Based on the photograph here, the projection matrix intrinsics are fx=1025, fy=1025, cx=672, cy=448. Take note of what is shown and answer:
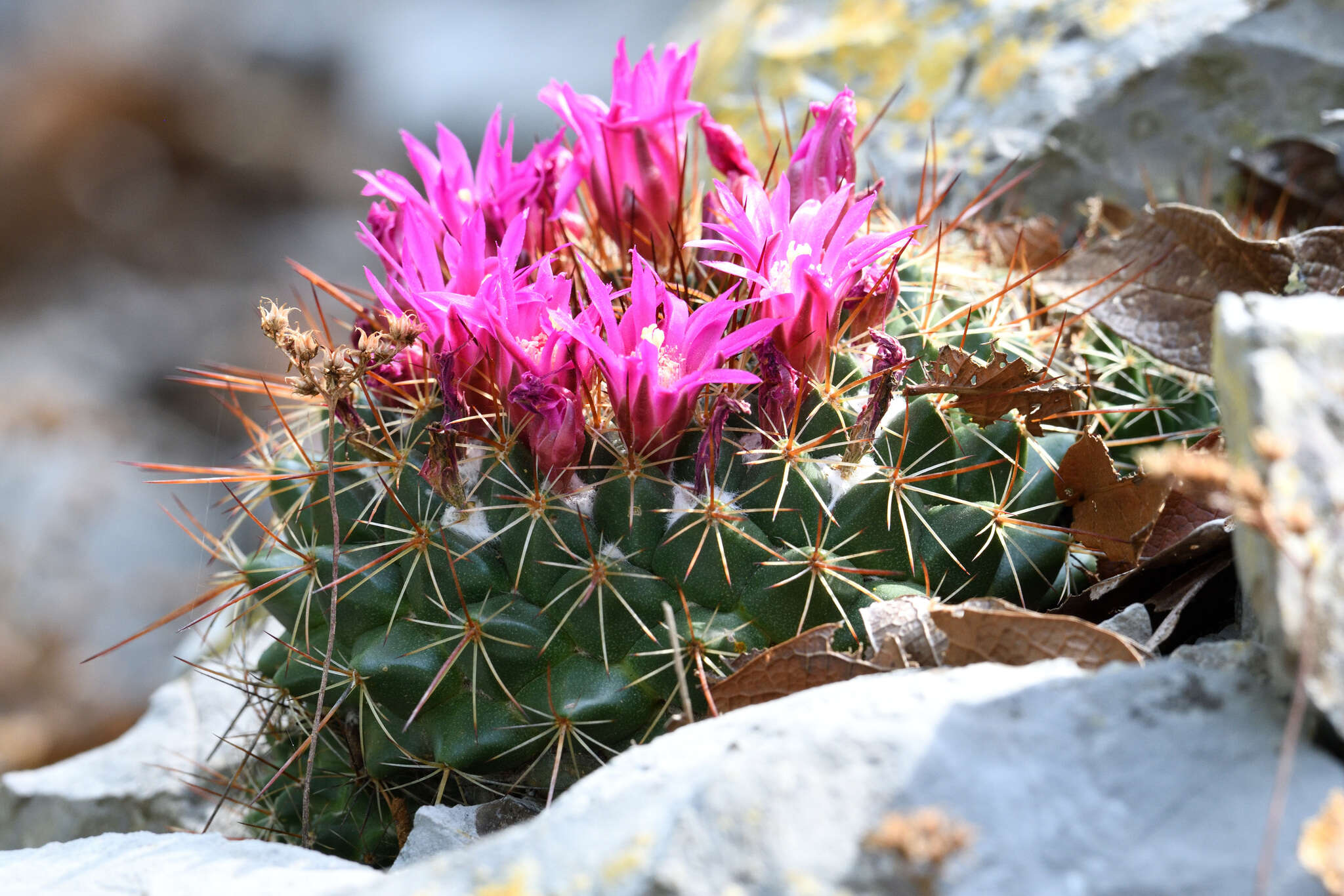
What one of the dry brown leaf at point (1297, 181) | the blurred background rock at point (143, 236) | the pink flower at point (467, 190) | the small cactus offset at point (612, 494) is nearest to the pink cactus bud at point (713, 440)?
the small cactus offset at point (612, 494)

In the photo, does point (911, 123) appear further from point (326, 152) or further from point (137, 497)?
point (326, 152)

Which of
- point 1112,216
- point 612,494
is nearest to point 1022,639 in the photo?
point 612,494

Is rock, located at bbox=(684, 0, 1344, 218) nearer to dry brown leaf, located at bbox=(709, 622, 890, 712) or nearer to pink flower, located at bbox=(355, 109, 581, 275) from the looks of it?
pink flower, located at bbox=(355, 109, 581, 275)

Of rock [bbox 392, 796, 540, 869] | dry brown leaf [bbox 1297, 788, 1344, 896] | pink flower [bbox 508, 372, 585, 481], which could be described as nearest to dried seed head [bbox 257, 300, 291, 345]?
pink flower [bbox 508, 372, 585, 481]

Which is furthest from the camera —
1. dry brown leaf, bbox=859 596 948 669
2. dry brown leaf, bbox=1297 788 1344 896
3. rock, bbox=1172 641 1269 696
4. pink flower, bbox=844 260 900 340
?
pink flower, bbox=844 260 900 340

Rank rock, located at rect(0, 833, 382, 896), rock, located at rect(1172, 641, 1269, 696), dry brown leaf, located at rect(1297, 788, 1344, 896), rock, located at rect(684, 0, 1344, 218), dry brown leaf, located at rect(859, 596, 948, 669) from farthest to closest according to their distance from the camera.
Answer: rock, located at rect(684, 0, 1344, 218)
dry brown leaf, located at rect(859, 596, 948, 669)
rock, located at rect(0, 833, 382, 896)
rock, located at rect(1172, 641, 1269, 696)
dry brown leaf, located at rect(1297, 788, 1344, 896)

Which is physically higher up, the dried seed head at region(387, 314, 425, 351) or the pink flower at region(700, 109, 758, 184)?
the pink flower at region(700, 109, 758, 184)

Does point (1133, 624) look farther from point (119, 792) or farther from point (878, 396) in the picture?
point (119, 792)
